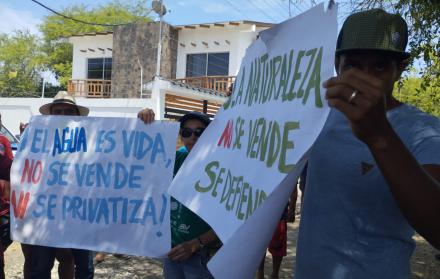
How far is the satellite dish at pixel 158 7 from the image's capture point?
1812 centimetres

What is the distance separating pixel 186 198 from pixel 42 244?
1.58 metres

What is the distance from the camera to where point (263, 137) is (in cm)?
141

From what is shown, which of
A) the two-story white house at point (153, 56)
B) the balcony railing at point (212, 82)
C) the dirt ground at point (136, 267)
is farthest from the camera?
the two-story white house at point (153, 56)

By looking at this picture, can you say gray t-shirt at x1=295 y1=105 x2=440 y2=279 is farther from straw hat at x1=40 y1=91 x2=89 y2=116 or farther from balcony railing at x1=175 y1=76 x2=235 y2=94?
balcony railing at x1=175 y1=76 x2=235 y2=94

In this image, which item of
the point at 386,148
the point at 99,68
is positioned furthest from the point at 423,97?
the point at 99,68

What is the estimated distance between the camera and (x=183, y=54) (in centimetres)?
2091

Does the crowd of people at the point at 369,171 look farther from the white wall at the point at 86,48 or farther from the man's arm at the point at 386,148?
the white wall at the point at 86,48

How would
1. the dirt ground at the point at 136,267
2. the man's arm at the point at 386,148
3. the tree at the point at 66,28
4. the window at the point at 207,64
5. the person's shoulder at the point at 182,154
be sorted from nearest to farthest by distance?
the man's arm at the point at 386,148, the person's shoulder at the point at 182,154, the dirt ground at the point at 136,267, the window at the point at 207,64, the tree at the point at 66,28

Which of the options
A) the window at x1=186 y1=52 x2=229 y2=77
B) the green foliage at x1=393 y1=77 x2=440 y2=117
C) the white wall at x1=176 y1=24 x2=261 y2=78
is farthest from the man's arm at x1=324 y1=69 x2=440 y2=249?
the window at x1=186 y1=52 x2=229 y2=77

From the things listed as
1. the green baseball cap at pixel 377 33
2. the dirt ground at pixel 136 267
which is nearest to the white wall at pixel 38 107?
the dirt ground at pixel 136 267

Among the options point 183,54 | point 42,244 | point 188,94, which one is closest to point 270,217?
point 42,244

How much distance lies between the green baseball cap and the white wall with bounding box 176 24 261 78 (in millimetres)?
17534

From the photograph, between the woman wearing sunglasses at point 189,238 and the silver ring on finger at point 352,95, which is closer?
the silver ring on finger at point 352,95

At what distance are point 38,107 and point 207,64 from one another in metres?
7.95
